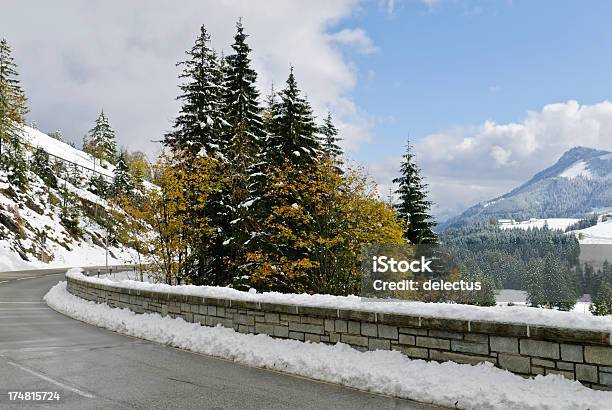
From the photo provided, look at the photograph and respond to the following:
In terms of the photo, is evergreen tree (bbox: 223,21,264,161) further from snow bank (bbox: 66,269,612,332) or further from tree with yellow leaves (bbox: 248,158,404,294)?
snow bank (bbox: 66,269,612,332)

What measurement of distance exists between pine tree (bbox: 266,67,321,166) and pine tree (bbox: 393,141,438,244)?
13394mm

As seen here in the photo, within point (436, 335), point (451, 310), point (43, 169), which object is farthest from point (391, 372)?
→ point (43, 169)

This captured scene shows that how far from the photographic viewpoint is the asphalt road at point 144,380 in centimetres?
646

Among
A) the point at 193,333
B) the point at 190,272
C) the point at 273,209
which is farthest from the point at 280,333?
the point at 190,272

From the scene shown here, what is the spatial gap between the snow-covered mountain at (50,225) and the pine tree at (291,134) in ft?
72.1

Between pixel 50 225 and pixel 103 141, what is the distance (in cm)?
5410

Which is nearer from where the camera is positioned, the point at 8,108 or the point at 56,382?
the point at 56,382

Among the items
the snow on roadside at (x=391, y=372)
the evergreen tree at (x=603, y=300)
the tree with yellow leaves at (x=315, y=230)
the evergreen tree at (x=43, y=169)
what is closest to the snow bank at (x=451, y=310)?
the snow on roadside at (x=391, y=372)

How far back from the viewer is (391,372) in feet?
23.5

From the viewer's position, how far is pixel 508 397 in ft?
19.5

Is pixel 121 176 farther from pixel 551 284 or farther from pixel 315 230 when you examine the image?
pixel 551 284

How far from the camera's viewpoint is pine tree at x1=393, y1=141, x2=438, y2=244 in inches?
1425

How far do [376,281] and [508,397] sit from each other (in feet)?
17.4

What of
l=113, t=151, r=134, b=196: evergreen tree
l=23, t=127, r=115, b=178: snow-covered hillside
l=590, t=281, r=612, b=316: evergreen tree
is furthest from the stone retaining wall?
l=23, t=127, r=115, b=178: snow-covered hillside
